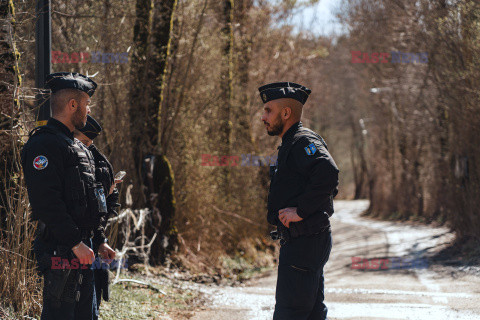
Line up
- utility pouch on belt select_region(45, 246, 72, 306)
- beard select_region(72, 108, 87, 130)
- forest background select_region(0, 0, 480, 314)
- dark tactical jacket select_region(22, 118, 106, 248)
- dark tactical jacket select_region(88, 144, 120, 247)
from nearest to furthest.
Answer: dark tactical jacket select_region(22, 118, 106, 248)
utility pouch on belt select_region(45, 246, 72, 306)
beard select_region(72, 108, 87, 130)
dark tactical jacket select_region(88, 144, 120, 247)
forest background select_region(0, 0, 480, 314)

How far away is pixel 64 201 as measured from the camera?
13.6ft

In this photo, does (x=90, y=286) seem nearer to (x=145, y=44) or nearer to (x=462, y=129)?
(x=145, y=44)

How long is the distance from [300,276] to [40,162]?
195 centimetres

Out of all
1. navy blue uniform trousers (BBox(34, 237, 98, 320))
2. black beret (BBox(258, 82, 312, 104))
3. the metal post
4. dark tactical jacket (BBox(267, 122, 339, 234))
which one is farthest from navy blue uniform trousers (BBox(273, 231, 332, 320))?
the metal post

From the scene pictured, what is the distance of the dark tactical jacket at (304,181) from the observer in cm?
445

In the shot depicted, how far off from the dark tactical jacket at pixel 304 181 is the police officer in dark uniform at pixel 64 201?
1284mm

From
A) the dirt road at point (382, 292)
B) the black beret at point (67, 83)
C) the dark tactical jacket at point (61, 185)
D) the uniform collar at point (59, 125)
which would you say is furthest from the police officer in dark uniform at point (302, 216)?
the dirt road at point (382, 292)

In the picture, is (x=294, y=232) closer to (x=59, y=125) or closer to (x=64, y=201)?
(x=64, y=201)

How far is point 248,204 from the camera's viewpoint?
52.6 ft

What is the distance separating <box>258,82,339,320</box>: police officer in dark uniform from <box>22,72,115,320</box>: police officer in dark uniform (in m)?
1.30

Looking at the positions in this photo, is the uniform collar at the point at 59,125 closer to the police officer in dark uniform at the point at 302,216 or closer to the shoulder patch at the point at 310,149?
the police officer in dark uniform at the point at 302,216

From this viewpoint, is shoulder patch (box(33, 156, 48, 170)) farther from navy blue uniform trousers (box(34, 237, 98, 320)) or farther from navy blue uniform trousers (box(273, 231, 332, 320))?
navy blue uniform trousers (box(273, 231, 332, 320))

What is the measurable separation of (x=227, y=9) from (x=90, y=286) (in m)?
13.3

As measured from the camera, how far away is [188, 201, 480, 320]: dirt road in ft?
25.6
